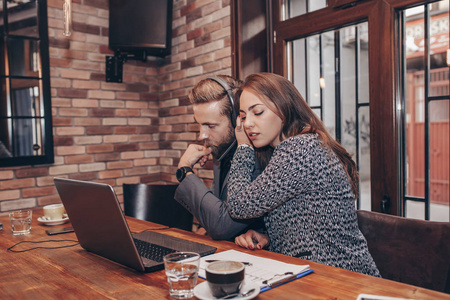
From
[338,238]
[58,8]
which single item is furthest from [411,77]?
[338,238]

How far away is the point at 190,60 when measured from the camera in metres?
3.10

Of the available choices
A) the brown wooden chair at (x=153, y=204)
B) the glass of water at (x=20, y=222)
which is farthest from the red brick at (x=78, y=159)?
the glass of water at (x=20, y=222)

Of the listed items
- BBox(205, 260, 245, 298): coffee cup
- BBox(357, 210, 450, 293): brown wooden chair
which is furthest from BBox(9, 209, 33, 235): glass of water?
BBox(357, 210, 450, 293): brown wooden chair

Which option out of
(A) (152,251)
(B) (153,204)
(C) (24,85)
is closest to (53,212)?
(B) (153,204)

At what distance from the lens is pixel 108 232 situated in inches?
45.3

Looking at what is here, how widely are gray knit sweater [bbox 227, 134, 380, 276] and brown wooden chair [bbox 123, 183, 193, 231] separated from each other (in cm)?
117

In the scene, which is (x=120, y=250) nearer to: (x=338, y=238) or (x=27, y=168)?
(x=338, y=238)

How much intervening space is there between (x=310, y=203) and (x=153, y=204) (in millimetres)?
1373

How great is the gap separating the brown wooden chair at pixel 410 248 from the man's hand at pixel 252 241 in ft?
1.25

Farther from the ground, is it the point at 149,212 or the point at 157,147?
the point at 157,147

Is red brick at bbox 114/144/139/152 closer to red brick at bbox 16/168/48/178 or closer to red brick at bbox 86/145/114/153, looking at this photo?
red brick at bbox 86/145/114/153

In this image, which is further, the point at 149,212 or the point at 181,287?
the point at 149,212

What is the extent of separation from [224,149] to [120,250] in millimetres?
853

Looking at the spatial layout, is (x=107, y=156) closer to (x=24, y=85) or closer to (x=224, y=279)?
(x=24, y=85)
